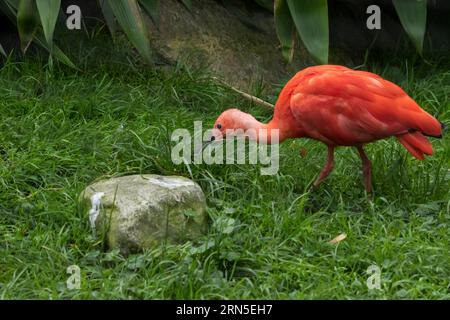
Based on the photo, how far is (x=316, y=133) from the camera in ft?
17.9

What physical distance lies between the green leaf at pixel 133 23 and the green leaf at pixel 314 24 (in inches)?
34.9

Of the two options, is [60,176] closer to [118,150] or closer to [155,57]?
[118,150]

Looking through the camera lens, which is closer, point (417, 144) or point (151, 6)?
→ point (417, 144)

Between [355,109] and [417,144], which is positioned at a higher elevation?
[355,109]

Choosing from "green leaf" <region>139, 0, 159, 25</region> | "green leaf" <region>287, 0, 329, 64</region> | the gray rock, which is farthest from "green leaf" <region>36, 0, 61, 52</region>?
"green leaf" <region>287, 0, 329, 64</region>

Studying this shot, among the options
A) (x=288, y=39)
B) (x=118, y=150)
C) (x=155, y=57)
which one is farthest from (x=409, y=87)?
(x=118, y=150)

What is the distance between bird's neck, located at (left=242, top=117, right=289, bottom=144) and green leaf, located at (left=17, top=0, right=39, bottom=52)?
1.45 meters

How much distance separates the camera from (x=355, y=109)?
17.6 feet

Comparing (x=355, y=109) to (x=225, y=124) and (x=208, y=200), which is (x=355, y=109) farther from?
(x=208, y=200)

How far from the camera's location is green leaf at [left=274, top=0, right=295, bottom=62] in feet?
20.7

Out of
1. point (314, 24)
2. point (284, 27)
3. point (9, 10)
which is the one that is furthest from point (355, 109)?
point (9, 10)

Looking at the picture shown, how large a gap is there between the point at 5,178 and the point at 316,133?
1.64 meters

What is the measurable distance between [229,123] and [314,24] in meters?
0.97

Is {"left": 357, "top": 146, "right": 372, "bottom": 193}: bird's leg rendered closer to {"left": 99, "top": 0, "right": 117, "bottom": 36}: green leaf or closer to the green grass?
the green grass
